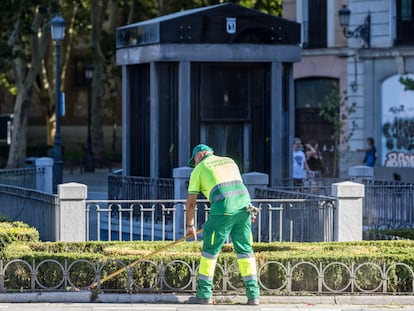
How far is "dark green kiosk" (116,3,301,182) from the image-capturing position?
22.1 meters

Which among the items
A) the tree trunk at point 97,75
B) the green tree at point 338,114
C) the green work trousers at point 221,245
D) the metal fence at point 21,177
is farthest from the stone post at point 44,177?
the tree trunk at point 97,75

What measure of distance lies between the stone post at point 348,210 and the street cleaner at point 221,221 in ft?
11.6

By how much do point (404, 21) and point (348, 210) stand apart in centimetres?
2182

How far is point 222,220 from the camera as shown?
503 inches

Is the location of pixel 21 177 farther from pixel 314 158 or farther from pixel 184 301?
pixel 314 158

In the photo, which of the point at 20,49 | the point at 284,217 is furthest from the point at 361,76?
the point at 284,217

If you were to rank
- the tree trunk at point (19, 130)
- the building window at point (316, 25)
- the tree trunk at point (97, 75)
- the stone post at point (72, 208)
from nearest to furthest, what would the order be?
the stone post at point (72, 208) < the building window at point (316, 25) < the tree trunk at point (19, 130) < the tree trunk at point (97, 75)

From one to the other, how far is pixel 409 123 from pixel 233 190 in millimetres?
24472

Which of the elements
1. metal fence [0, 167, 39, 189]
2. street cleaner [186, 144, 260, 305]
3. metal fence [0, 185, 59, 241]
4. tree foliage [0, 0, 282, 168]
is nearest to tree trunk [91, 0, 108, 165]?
tree foliage [0, 0, 282, 168]

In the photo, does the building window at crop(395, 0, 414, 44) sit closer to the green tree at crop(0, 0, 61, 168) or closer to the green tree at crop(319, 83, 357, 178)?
the green tree at crop(319, 83, 357, 178)

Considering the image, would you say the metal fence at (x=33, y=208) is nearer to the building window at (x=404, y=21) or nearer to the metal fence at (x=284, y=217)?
the metal fence at (x=284, y=217)

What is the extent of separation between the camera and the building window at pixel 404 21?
3719 cm

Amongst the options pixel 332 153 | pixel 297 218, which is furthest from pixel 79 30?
pixel 297 218

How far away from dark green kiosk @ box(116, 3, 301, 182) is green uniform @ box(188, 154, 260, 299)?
29.7 ft
